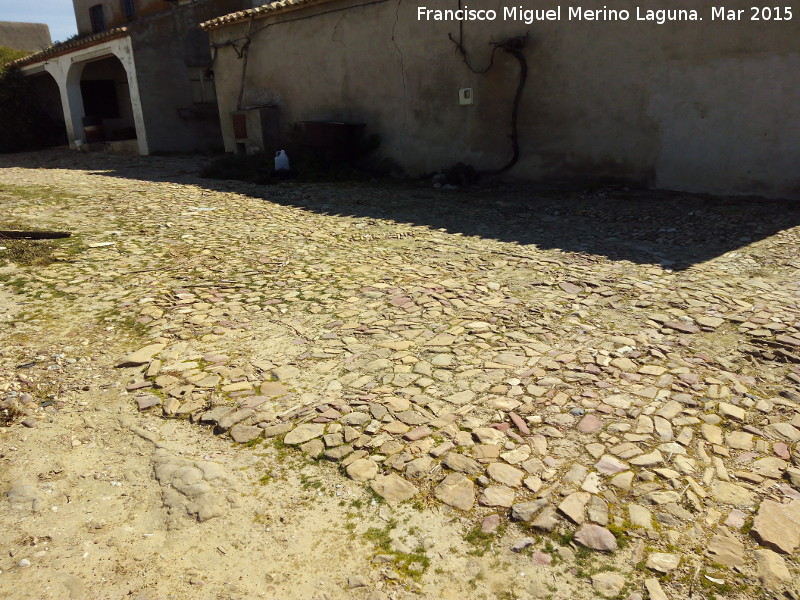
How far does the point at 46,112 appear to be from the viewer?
20.8m

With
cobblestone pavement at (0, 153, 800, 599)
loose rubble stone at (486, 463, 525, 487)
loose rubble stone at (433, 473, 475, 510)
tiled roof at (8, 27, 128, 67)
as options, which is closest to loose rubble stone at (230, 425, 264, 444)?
cobblestone pavement at (0, 153, 800, 599)

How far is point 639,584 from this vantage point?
81.9 inches

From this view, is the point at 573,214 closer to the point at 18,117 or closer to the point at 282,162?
the point at 282,162

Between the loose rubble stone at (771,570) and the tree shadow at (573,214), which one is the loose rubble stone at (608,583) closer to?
the loose rubble stone at (771,570)

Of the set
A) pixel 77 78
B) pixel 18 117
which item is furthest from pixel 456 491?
pixel 18 117

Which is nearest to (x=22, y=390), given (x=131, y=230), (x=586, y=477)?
(x=586, y=477)

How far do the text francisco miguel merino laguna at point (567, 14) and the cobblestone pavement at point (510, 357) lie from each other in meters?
2.77

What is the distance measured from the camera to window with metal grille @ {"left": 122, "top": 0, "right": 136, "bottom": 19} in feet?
67.1

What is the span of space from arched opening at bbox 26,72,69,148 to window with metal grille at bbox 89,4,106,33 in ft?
9.23

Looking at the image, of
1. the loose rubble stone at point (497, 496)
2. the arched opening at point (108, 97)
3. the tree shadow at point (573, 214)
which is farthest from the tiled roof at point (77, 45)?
the loose rubble stone at point (497, 496)

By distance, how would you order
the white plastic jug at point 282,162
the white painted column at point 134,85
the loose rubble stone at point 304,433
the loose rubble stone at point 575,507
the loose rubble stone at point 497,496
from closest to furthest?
the loose rubble stone at point 575,507, the loose rubble stone at point 497,496, the loose rubble stone at point 304,433, the white plastic jug at point 282,162, the white painted column at point 134,85

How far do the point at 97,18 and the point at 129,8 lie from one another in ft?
8.85

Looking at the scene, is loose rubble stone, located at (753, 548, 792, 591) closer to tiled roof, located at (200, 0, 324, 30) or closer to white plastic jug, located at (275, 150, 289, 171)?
white plastic jug, located at (275, 150, 289, 171)

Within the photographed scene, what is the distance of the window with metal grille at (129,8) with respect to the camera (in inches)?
805
